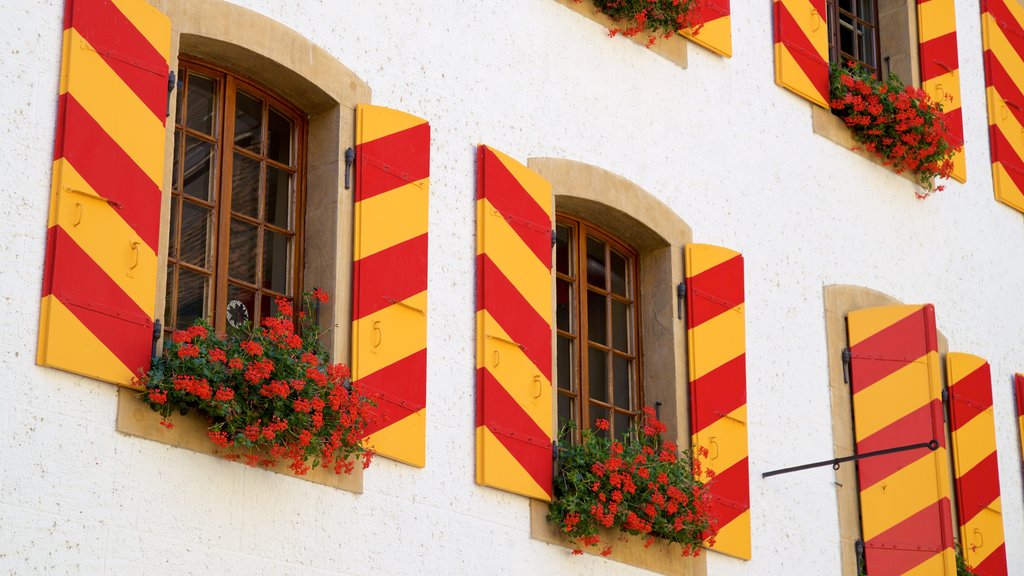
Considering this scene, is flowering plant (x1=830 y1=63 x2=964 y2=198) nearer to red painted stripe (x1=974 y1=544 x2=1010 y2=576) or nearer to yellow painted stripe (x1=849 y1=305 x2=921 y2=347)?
yellow painted stripe (x1=849 y1=305 x2=921 y2=347)

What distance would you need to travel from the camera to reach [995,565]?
10.5 metres

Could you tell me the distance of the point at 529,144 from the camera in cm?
870

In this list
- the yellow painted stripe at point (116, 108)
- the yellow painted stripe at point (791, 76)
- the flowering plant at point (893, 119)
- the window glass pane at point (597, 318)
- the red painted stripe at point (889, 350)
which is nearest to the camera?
the yellow painted stripe at point (116, 108)

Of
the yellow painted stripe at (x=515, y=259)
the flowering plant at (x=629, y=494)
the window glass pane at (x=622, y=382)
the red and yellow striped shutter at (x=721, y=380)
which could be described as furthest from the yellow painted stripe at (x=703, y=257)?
the yellow painted stripe at (x=515, y=259)

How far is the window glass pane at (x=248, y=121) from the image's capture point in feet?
25.4

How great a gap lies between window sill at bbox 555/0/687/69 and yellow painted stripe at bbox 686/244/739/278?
100cm

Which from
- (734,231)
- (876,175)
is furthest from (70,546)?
(876,175)

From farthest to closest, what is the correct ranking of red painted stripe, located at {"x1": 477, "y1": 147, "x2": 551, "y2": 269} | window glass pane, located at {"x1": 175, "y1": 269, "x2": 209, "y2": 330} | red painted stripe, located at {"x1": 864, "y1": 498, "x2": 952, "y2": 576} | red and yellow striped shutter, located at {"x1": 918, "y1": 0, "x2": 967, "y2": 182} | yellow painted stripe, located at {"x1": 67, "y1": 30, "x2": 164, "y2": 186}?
1. red and yellow striped shutter, located at {"x1": 918, "y1": 0, "x2": 967, "y2": 182}
2. red painted stripe, located at {"x1": 864, "y1": 498, "x2": 952, "y2": 576}
3. red painted stripe, located at {"x1": 477, "y1": 147, "x2": 551, "y2": 269}
4. window glass pane, located at {"x1": 175, "y1": 269, "x2": 209, "y2": 330}
5. yellow painted stripe, located at {"x1": 67, "y1": 30, "x2": 164, "y2": 186}

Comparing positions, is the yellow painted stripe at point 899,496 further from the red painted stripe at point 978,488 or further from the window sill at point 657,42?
the window sill at point 657,42

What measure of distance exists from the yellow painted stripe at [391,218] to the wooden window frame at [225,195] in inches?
11.2

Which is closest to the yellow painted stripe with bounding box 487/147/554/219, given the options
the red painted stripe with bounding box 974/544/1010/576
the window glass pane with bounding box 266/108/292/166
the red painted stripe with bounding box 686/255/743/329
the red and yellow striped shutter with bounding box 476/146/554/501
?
the red and yellow striped shutter with bounding box 476/146/554/501

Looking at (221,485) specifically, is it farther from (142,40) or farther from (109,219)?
(142,40)

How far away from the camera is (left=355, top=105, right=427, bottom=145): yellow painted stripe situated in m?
7.83

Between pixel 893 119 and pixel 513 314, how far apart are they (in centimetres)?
354
